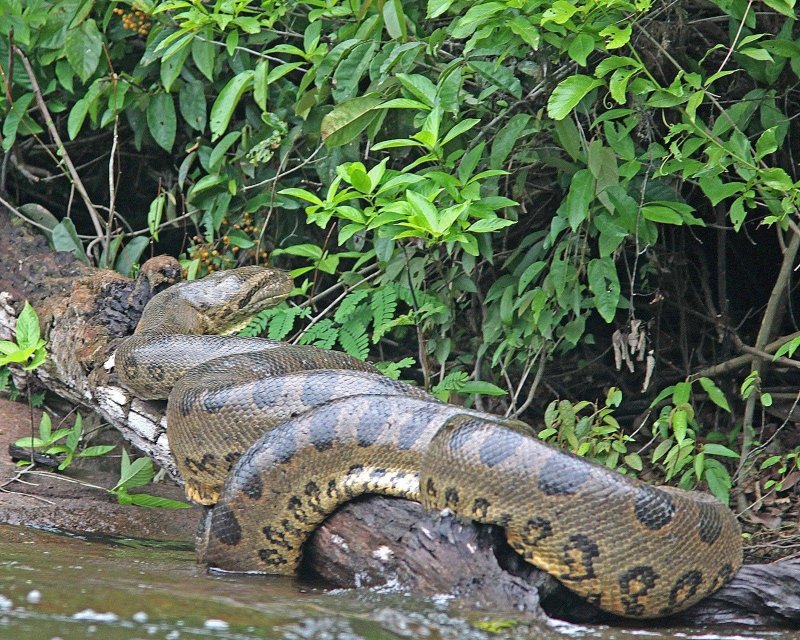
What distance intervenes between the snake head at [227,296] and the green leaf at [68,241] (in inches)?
62.3

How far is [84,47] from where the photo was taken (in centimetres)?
811

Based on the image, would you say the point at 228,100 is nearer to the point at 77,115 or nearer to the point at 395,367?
the point at 77,115

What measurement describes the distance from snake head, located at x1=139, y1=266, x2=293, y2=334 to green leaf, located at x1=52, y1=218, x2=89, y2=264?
1.58m

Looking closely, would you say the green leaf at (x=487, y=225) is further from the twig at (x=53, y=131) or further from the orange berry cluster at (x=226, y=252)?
the twig at (x=53, y=131)

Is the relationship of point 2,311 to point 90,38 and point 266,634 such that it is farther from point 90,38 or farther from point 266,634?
point 266,634

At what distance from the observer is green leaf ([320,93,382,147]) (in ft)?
19.9

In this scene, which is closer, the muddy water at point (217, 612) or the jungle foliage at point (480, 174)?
the muddy water at point (217, 612)

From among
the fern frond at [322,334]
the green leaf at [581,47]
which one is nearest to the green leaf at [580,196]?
the green leaf at [581,47]

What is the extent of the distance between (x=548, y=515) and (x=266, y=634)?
130cm

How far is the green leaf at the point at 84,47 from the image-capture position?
8.04m

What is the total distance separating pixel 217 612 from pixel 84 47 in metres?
5.64

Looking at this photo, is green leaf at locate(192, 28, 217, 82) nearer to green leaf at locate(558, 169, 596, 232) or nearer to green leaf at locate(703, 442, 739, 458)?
green leaf at locate(558, 169, 596, 232)

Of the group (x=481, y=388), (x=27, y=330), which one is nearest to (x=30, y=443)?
(x=27, y=330)

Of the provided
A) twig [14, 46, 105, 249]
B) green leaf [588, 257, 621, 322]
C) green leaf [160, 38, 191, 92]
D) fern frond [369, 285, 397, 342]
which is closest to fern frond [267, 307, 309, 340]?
fern frond [369, 285, 397, 342]
